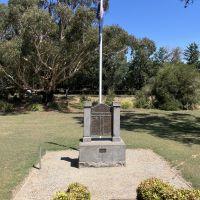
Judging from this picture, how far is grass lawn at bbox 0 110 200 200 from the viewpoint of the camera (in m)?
10.1

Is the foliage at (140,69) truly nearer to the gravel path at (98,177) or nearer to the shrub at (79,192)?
the gravel path at (98,177)

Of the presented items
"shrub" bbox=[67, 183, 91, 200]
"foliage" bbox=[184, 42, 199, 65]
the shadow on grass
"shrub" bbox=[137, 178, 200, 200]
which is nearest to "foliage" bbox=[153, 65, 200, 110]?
the shadow on grass

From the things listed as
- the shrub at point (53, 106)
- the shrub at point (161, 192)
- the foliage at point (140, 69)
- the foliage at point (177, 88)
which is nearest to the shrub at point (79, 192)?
the shrub at point (161, 192)

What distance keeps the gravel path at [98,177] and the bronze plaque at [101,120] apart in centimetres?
120

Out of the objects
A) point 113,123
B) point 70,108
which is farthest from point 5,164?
point 70,108

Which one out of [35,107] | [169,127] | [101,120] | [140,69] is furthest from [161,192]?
[140,69]

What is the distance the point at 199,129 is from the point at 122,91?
41.6 meters

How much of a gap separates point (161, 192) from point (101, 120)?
5.62 m

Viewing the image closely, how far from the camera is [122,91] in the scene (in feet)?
200

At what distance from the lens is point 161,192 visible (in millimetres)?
5707

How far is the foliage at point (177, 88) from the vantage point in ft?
107

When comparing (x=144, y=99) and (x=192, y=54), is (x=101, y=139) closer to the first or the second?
(x=144, y=99)

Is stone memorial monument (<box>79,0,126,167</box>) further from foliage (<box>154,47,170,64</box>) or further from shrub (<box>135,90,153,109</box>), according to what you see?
foliage (<box>154,47,170,64</box>)

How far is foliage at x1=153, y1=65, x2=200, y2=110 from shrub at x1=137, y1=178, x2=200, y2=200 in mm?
26498
